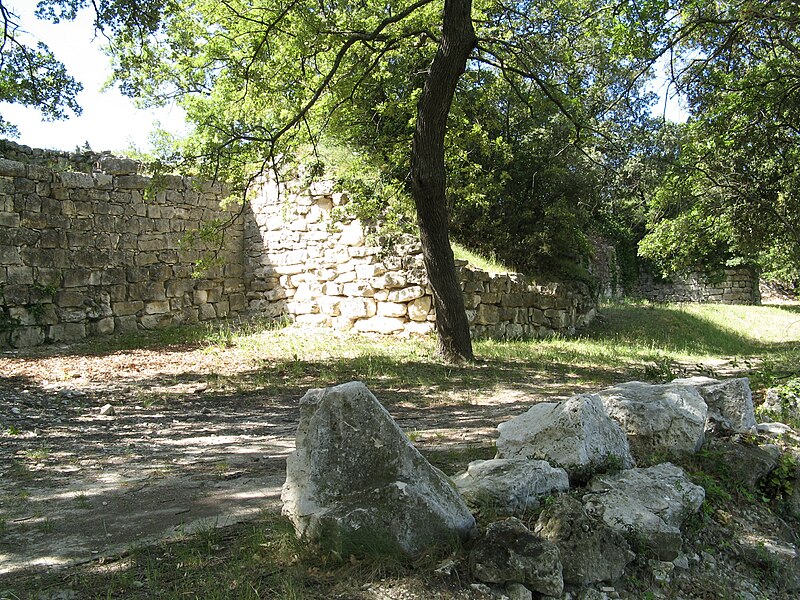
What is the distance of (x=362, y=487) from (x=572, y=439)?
5.15 feet

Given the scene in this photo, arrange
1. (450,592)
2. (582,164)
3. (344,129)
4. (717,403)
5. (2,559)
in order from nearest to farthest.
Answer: (450,592) < (2,559) < (717,403) < (344,129) < (582,164)

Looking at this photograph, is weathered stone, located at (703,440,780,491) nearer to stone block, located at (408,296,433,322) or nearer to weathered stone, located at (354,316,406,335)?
stone block, located at (408,296,433,322)

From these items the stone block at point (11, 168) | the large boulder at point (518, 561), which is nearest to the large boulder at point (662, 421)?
the large boulder at point (518, 561)

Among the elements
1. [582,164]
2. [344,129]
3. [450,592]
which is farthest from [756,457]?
[582,164]

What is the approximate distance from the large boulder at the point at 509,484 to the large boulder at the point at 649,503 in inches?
10.7

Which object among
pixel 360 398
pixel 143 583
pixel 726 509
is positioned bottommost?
pixel 726 509

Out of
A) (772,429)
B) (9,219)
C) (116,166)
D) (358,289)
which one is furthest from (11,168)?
(772,429)

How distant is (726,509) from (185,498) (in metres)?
3.51

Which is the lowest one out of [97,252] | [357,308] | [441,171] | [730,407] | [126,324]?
[730,407]

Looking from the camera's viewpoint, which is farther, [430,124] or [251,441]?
[430,124]

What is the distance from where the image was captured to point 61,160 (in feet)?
38.8

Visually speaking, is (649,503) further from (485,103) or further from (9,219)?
(9,219)

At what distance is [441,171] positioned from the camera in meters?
8.88

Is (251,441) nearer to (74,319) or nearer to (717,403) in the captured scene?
(717,403)
